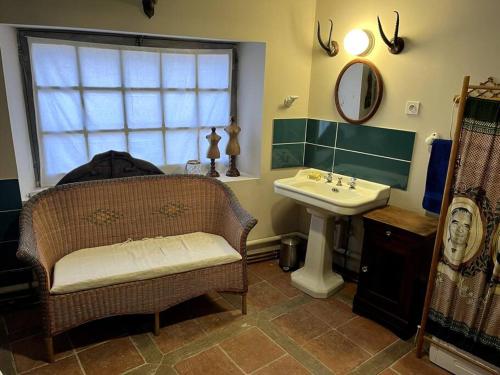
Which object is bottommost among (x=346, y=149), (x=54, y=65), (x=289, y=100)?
(x=346, y=149)

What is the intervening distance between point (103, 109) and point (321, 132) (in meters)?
1.68

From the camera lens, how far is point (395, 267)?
2309mm

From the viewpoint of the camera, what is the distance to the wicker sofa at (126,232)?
6.43ft

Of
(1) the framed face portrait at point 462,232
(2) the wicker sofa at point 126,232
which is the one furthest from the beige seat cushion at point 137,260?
(1) the framed face portrait at point 462,232

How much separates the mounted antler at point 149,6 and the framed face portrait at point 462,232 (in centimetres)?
206

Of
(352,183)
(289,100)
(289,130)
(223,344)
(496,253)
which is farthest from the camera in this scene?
(289,130)

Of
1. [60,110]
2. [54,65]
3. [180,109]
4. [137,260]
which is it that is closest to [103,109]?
[60,110]

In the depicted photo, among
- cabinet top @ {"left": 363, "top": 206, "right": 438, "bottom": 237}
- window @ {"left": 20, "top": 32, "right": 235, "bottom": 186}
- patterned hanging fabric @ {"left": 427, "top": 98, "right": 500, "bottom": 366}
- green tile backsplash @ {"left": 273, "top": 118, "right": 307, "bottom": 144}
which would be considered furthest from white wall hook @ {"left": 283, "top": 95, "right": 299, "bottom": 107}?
patterned hanging fabric @ {"left": 427, "top": 98, "right": 500, "bottom": 366}

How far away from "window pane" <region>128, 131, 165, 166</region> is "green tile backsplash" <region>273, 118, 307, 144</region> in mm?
924

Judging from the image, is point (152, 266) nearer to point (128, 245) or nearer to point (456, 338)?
point (128, 245)

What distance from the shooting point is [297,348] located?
219 cm

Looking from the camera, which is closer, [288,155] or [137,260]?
[137,260]

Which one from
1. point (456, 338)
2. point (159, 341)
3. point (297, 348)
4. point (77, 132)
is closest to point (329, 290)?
point (297, 348)

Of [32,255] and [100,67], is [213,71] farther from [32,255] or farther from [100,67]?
[32,255]
